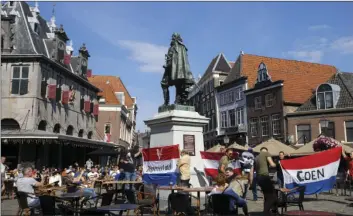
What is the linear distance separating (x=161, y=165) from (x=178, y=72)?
124 inches

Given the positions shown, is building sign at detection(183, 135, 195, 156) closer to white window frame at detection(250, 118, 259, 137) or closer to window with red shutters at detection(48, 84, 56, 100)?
window with red shutters at detection(48, 84, 56, 100)

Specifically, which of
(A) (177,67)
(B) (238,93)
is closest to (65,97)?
(A) (177,67)

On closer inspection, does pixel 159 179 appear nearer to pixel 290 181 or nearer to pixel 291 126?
pixel 290 181

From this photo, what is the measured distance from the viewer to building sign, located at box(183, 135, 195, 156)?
421 inches

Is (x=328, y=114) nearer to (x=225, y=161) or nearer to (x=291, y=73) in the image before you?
(x=291, y=73)

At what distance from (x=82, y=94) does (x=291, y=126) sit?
20.3 m

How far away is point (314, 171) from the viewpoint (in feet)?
26.6

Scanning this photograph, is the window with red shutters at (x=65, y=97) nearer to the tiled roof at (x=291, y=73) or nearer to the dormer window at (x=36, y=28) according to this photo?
the dormer window at (x=36, y=28)

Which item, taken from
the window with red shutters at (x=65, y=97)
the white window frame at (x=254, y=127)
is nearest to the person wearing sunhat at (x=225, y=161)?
the window with red shutters at (x=65, y=97)

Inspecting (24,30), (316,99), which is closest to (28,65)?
(24,30)

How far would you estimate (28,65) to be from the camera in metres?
25.3

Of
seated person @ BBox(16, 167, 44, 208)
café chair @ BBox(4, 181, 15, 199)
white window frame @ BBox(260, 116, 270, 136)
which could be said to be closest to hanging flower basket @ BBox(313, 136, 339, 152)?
seated person @ BBox(16, 167, 44, 208)

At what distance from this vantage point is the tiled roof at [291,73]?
36.2 metres

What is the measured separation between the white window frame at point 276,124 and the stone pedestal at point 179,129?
2557cm
